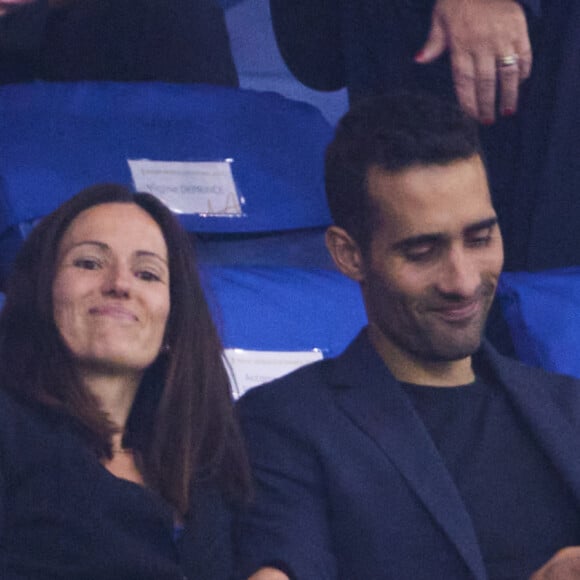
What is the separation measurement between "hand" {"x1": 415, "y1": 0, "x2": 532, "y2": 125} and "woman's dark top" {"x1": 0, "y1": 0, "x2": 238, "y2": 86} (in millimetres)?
712

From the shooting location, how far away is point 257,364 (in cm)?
148

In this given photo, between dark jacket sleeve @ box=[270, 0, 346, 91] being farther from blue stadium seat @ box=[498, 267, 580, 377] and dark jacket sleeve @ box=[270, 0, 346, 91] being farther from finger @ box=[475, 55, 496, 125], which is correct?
finger @ box=[475, 55, 496, 125]

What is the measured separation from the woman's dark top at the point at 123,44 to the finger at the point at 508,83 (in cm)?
74

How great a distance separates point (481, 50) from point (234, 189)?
2.05 ft

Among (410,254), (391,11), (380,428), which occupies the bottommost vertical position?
(380,428)

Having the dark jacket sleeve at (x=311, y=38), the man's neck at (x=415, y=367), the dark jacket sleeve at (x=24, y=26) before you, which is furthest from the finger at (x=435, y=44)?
the dark jacket sleeve at (x=24, y=26)

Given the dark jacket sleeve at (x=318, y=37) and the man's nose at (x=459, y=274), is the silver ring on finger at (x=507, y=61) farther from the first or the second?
the dark jacket sleeve at (x=318, y=37)

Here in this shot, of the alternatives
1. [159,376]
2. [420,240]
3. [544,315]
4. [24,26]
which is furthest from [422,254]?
[24,26]

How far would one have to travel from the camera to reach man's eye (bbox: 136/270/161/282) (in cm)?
125

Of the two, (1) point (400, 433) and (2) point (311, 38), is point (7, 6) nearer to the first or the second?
(2) point (311, 38)

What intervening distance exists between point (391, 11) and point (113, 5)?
0.46 metres

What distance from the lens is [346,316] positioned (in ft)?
5.21

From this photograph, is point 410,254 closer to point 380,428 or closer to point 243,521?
point 380,428

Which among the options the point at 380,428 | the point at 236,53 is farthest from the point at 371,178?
the point at 236,53
